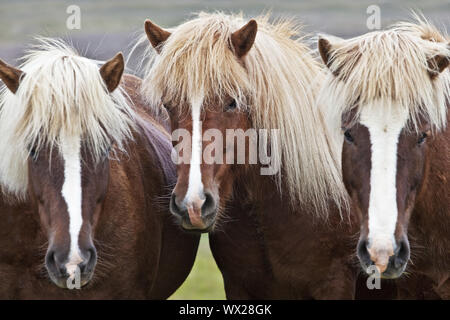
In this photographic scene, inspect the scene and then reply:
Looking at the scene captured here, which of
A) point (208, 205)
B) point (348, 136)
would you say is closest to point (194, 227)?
point (208, 205)

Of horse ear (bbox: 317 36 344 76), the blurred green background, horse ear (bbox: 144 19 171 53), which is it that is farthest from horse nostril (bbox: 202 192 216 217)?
the blurred green background

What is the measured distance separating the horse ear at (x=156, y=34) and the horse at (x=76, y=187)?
0.39m

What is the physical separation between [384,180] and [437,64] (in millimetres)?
821

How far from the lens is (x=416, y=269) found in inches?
203

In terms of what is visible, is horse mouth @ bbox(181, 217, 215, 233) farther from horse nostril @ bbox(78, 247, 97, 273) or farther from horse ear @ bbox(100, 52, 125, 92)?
horse ear @ bbox(100, 52, 125, 92)

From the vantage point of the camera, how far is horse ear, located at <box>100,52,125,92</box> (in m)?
4.99

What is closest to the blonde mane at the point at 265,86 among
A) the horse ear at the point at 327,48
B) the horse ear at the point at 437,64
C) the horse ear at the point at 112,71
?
the horse ear at the point at 112,71

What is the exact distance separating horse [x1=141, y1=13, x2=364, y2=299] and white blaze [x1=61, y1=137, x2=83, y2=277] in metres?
0.63

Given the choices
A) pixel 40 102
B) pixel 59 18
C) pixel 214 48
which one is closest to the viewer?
pixel 40 102

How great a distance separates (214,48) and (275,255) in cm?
139

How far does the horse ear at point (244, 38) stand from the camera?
5.07 meters

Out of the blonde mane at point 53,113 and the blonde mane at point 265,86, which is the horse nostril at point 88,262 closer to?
the blonde mane at point 53,113
